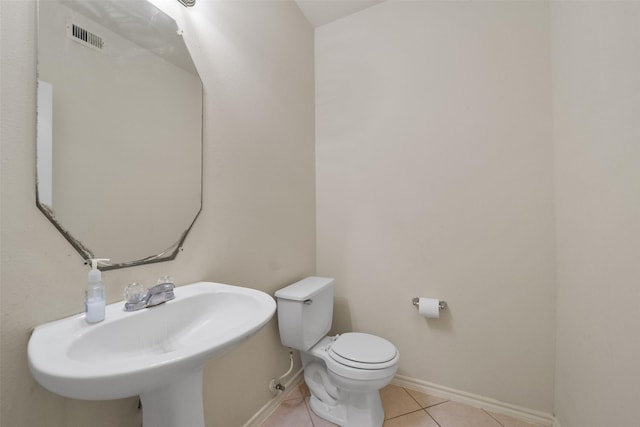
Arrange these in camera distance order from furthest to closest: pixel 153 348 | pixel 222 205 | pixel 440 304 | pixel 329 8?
pixel 329 8
pixel 440 304
pixel 222 205
pixel 153 348

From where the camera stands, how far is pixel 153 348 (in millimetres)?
800

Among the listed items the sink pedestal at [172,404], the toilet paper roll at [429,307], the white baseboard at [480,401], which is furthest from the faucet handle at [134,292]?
the white baseboard at [480,401]

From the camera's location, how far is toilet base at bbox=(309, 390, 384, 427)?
1311 millimetres

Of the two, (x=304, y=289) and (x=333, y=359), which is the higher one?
(x=304, y=289)

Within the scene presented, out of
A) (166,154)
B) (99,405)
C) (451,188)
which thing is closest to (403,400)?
(451,188)

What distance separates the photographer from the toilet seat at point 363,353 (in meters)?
1.25

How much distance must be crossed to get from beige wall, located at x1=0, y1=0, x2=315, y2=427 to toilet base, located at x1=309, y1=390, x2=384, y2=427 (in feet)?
1.26

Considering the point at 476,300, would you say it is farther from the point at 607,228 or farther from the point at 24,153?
the point at 24,153

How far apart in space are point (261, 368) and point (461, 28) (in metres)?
2.25

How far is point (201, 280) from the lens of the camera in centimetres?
108

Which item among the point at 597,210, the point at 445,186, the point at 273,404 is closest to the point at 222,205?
the point at 273,404

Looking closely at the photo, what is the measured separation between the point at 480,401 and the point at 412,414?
0.41 meters

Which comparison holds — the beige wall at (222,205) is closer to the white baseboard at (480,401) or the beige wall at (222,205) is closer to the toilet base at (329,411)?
the toilet base at (329,411)

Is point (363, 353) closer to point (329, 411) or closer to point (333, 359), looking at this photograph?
point (333, 359)
